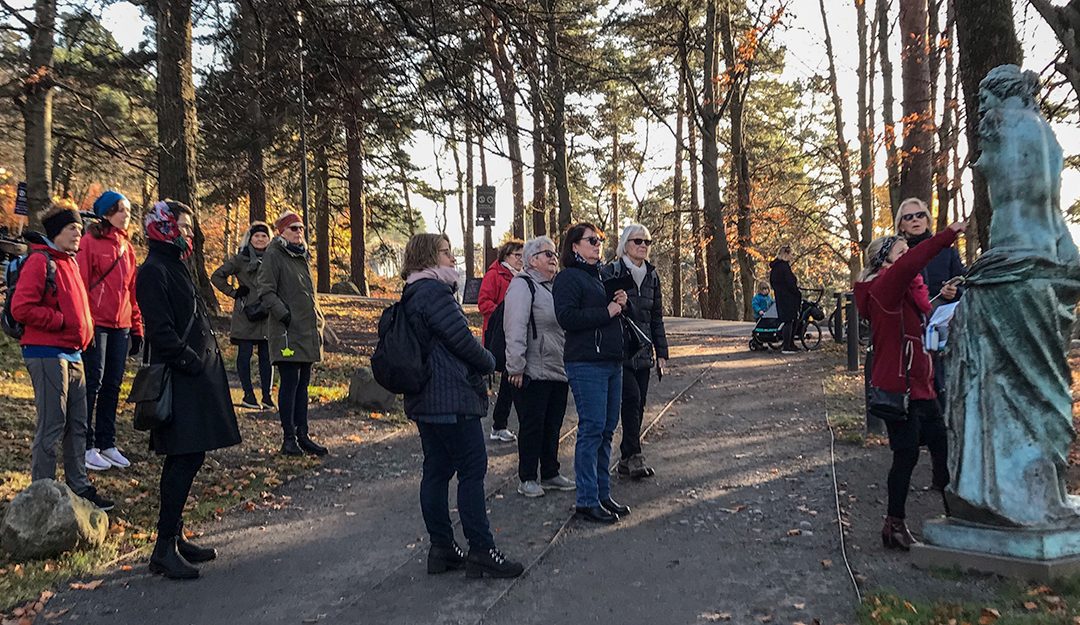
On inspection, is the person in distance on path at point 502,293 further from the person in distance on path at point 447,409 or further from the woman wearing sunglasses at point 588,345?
the person in distance on path at point 447,409

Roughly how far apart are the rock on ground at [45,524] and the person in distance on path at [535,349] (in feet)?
9.62

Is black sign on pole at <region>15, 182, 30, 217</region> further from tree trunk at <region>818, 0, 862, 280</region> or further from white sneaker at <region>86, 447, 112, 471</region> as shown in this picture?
tree trunk at <region>818, 0, 862, 280</region>

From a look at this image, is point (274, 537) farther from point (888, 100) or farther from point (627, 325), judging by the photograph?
point (888, 100)

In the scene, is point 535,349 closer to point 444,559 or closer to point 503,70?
point 444,559

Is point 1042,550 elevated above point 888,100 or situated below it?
below

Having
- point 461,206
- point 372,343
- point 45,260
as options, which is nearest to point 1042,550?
point 45,260

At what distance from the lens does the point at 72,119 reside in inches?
838

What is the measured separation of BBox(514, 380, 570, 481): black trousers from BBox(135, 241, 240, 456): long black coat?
230cm

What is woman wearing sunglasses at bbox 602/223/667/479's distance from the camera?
6715 mm

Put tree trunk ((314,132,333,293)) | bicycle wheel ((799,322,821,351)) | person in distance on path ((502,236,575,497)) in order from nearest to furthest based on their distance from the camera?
1. person in distance on path ((502,236,575,497))
2. bicycle wheel ((799,322,821,351))
3. tree trunk ((314,132,333,293))

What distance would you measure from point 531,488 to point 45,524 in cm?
318

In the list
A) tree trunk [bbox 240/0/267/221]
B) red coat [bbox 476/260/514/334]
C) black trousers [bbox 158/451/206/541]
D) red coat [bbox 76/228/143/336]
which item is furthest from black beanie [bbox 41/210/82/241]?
red coat [bbox 476/260/514/334]

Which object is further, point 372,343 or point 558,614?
point 372,343

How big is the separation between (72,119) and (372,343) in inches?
441
